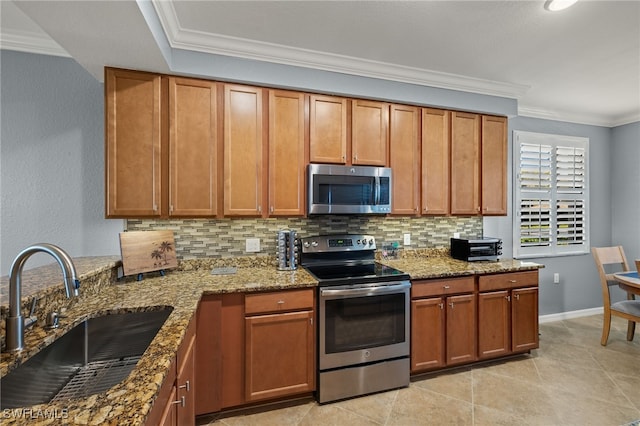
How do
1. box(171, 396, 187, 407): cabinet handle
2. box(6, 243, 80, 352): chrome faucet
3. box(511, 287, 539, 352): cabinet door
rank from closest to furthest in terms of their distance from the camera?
box(6, 243, 80, 352): chrome faucet → box(171, 396, 187, 407): cabinet handle → box(511, 287, 539, 352): cabinet door

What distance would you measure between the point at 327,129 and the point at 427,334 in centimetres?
194

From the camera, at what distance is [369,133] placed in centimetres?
277

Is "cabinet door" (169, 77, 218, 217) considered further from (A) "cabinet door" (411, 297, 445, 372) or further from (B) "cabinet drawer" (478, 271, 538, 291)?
(B) "cabinet drawer" (478, 271, 538, 291)

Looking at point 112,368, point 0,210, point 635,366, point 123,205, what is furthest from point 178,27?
point 635,366

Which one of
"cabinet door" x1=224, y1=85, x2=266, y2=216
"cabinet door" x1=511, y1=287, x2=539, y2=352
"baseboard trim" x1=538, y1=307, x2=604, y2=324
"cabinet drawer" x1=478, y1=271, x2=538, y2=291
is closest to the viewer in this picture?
"cabinet door" x1=224, y1=85, x2=266, y2=216

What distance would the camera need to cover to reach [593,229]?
13.8 ft

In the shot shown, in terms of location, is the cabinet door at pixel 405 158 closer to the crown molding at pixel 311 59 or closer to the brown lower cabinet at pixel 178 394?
the crown molding at pixel 311 59

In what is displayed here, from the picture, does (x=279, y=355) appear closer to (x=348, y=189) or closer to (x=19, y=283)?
(x=348, y=189)

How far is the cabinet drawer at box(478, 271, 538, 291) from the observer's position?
272 cm

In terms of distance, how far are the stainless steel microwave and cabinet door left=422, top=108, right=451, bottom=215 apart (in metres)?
0.48

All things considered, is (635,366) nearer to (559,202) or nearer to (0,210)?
(559,202)

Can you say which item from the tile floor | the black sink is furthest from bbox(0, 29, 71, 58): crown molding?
the tile floor

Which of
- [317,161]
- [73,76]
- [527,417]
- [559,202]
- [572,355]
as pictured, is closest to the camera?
[527,417]

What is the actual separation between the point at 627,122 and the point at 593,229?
150 cm
